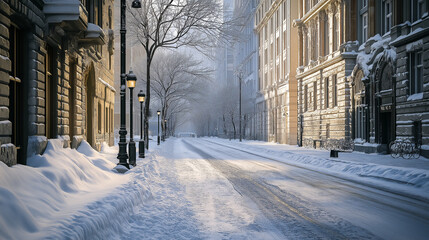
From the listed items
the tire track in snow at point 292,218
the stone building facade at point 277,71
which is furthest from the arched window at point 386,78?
the stone building facade at point 277,71

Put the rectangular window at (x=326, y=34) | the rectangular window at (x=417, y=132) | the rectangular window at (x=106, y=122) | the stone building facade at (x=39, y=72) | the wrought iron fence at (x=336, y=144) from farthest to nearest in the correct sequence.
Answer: the rectangular window at (x=326, y=34)
the wrought iron fence at (x=336, y=144)
the rectangular window at (x=106, y=122)
the rectangular window at (x=417, y=132)
the stone building facade at (x=39, y=72)

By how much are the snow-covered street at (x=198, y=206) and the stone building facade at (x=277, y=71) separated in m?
32.0

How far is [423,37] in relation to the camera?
67.8 feet

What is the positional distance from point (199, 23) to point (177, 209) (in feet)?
63.7

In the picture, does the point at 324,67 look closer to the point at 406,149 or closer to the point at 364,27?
the point at 364,27

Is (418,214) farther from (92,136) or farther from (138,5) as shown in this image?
(92,136)

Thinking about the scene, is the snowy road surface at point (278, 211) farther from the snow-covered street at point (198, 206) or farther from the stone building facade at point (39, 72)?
the stone building facade at point (39, 72)

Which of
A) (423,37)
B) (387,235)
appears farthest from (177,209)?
(423,37)

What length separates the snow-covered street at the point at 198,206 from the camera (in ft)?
18.9

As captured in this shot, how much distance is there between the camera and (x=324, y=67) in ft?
112

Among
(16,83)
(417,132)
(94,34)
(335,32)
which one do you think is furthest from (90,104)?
(335,32)

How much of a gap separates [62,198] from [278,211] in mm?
4060

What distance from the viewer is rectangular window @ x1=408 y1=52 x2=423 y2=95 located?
70.0 ft

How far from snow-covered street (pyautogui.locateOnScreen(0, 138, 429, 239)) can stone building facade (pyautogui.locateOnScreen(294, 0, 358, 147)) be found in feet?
59.2
